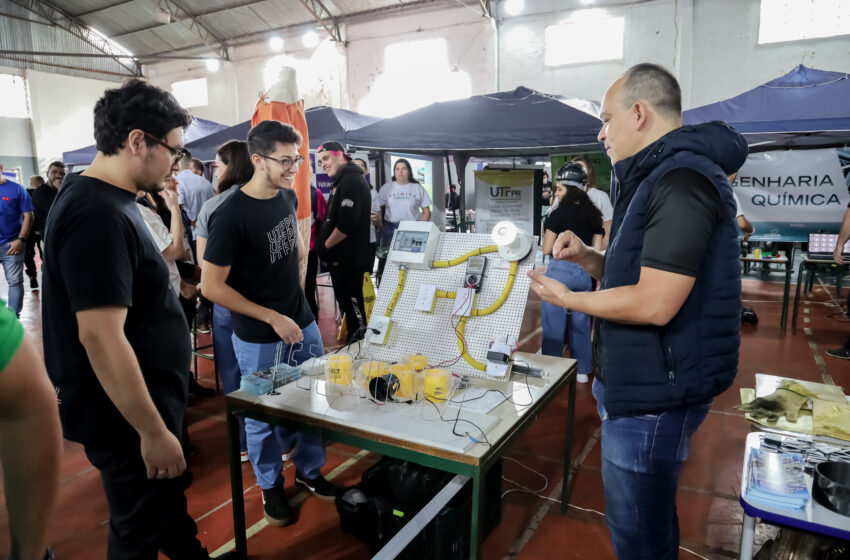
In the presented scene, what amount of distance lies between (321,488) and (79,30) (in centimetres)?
1836

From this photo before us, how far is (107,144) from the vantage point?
49.1 inches

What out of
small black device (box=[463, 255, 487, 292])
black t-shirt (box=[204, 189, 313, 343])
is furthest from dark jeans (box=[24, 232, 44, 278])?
small black device (box=[463, 255, 487, 292])

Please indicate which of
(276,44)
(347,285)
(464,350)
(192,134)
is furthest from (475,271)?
(276,44)

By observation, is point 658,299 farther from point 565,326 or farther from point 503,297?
point 565,326

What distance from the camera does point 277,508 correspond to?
219 cm

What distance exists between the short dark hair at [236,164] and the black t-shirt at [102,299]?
1166 mm

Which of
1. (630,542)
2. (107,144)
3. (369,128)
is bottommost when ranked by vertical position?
(630,542)

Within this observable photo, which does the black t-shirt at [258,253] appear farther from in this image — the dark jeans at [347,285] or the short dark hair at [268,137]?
the dark jeans at [347,285]

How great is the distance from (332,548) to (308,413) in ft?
2.80

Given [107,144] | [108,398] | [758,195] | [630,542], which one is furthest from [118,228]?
[758,195]

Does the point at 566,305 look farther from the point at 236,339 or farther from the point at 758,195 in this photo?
the point at 758,195

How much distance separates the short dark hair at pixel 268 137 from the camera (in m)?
1.98

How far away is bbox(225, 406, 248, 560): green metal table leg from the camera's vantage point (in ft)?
5.65

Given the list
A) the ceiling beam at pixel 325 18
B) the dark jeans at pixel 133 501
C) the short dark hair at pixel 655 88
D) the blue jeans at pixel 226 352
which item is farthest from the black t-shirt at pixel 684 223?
the ceiling beam at pixel 325 18
